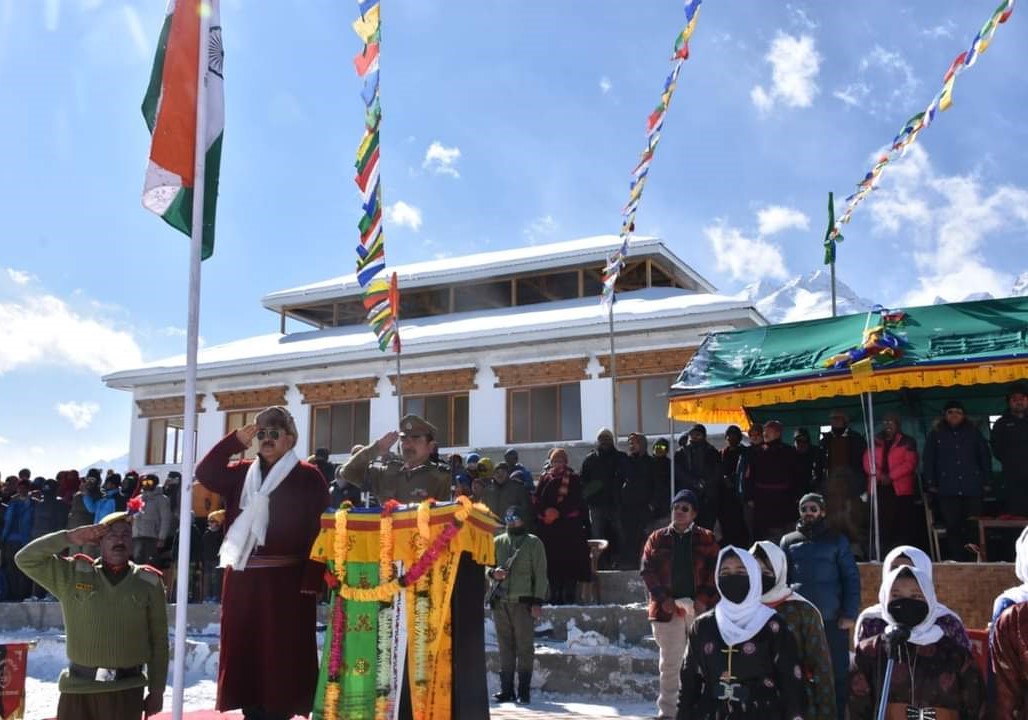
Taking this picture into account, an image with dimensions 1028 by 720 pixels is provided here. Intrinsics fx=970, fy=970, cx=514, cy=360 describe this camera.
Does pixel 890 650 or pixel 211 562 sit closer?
pixel 890 650

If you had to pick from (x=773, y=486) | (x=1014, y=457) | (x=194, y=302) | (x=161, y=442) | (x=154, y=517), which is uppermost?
(x=161, y=442)

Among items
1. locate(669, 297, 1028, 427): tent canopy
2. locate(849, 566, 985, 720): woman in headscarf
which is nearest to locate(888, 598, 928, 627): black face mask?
locate(849, 566, 985, 720): woman in headscarf

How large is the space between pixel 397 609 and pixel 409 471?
997 millimetres

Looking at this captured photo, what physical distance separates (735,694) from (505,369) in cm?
1519

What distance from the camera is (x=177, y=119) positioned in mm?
5527

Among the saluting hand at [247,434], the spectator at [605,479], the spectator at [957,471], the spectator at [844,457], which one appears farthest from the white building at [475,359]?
the saluting hand at [247,434]

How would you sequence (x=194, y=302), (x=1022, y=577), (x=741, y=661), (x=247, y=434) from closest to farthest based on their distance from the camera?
(x=741, y=661), (x=1022, y=577), (x=247, y=434), (x=194, y=302)

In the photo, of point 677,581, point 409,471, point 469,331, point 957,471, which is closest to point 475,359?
point 469,331

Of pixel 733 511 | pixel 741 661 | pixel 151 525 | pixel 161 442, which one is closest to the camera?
pixel 741 661

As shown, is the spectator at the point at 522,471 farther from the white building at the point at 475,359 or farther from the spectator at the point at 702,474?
the white building at the point at 475,359

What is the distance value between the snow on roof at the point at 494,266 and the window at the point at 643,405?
327 centimetres

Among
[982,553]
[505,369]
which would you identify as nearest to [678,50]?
[982,553]

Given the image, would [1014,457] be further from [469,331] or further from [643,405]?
[469,331]

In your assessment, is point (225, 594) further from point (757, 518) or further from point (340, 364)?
point (340, 364)
